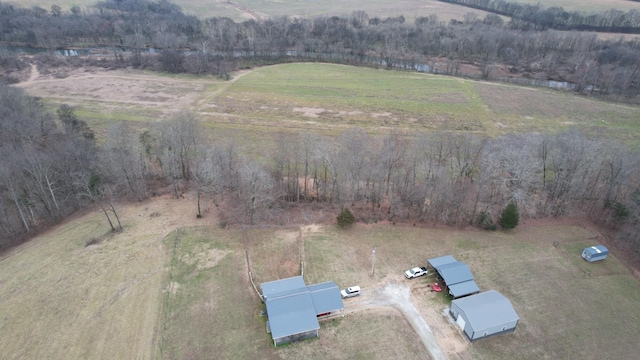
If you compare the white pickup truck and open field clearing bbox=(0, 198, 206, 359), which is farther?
the white pickup truck

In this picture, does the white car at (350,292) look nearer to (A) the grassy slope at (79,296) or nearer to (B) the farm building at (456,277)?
(B) the farm building at (456,277)

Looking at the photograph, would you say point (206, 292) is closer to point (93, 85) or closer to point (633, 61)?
point (93, 85)

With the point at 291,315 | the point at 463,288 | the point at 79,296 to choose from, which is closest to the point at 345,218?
the point at 463,288

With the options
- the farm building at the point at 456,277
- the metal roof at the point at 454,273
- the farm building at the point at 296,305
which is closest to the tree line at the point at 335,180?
the farm building at the point at 456,277

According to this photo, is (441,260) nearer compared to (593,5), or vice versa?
(441,260)

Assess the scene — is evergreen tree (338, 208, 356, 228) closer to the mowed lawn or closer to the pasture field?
the mowed lawn

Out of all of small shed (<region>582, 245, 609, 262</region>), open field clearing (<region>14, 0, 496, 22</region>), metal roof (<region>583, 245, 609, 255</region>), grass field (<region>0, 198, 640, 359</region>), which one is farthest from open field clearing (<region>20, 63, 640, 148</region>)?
open field clearing (<region>14, 0, 496, 22</region>)

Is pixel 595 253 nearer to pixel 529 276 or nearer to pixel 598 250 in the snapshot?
pixel 598 250
